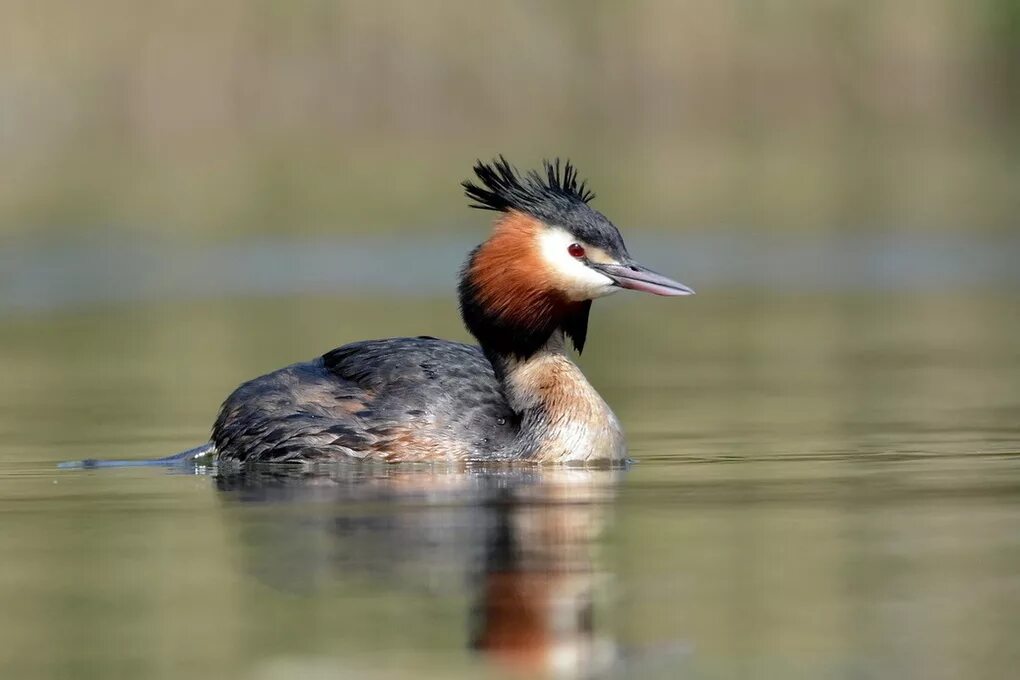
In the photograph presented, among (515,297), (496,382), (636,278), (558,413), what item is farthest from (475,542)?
(496,382)

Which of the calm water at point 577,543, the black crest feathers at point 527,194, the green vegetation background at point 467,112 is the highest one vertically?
the green vegetation background at point 467,112

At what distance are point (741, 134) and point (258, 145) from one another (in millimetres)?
9473

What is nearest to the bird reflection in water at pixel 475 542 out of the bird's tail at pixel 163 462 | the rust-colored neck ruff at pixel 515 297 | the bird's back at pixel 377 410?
the bird's back at pixel 377 410

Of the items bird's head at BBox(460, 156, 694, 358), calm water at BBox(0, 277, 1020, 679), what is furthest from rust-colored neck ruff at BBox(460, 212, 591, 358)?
calm water at BBox(0, 277, 1020, 679)

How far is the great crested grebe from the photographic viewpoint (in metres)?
11.9

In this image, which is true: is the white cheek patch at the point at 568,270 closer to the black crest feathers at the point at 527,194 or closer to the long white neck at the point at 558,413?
the black crest feathers at the point at 527,194

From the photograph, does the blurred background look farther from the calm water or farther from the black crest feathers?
the black crest feathers

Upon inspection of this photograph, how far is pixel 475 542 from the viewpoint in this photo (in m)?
8.96

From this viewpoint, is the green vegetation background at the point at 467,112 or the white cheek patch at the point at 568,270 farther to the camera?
the green vegetation background at the point at 467,112

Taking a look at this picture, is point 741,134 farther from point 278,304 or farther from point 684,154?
point 278,304

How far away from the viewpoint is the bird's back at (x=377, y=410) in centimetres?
1192

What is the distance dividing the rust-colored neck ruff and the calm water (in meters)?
0.78

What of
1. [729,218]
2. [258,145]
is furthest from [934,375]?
[258,145]

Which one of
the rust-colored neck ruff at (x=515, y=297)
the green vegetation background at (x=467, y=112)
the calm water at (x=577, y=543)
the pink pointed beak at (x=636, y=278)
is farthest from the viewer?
the green vegetation background at (x=467, y=112)
